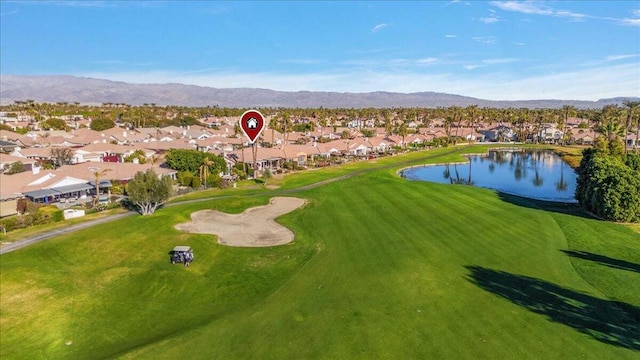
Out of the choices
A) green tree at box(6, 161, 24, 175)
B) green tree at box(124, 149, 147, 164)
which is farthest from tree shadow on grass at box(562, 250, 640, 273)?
green tree at box(6, 161, 24, 175)

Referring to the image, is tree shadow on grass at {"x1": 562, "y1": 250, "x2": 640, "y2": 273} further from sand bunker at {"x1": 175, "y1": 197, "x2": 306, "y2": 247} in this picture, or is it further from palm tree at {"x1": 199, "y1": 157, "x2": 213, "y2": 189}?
palm tree at {"x1": 199, "y1": 157, "x2": 213, "y2": 189}

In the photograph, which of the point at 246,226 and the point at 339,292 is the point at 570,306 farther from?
the point at 246,226

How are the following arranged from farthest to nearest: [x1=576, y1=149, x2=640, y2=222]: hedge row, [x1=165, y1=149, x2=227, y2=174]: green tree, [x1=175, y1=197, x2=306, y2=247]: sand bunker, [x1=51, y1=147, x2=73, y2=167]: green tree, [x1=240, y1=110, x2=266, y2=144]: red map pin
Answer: [x1=51, y1=147, x2=73, y2=167]: green tree
[x1=165, y1=149, x2=227, y2=174]: green tree
[x1=240, y1=110, x2=266, y2=144]: red map pin
[x1=576, y1=149, x2=640, y2=222]: hedge row
[x1=175, y1=197, x2=306, y2=247]: sand bunker

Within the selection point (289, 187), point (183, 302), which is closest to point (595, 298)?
point (183, 302)

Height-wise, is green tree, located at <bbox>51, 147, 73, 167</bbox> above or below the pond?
above

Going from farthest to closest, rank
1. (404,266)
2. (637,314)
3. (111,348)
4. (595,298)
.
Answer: (404,266), (595,298), (637,314), (111,348)

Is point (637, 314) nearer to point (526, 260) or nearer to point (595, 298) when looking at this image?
point (595, 298)
